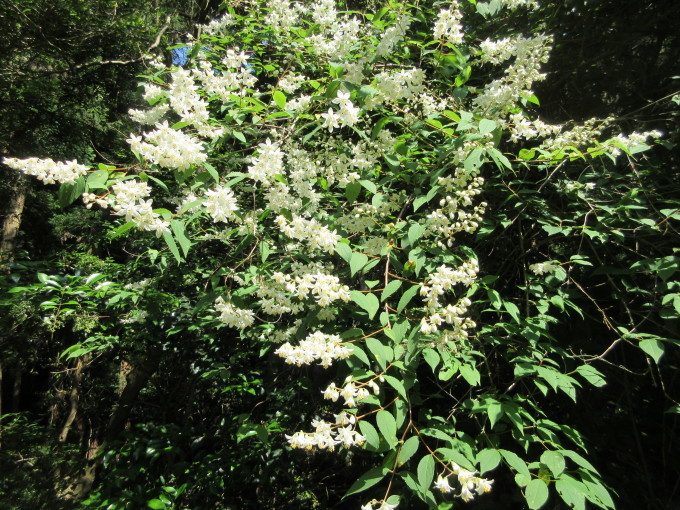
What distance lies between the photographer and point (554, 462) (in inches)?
55.9

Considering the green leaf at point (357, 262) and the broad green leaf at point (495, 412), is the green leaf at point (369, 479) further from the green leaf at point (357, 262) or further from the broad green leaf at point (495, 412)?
the green leaf at point (357, 262)

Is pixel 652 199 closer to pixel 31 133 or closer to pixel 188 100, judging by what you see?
pixel 188 100

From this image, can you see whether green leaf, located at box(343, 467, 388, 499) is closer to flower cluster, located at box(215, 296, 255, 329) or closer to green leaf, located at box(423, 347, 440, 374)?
green leaf, located at box(423, 347, 440, 374)

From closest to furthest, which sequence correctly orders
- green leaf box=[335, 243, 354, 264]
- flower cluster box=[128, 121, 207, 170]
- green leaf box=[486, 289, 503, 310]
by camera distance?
1. flower cluster box=[128, 121, 207, 170]
2. green leaf box=[335, 243, 354, 264]
3. green leaf box=[486, 289, 503, 310]

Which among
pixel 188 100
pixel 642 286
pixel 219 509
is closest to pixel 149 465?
pixel 219 509

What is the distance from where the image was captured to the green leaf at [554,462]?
138cm

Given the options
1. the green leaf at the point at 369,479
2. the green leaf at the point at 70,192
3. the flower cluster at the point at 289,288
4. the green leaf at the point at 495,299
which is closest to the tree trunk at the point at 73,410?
the flower cluster at the point at 289,288

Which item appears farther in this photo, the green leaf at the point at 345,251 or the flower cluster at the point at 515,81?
the flower cluster at the point at 515,81

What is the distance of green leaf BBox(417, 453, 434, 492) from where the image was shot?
50.3 inches

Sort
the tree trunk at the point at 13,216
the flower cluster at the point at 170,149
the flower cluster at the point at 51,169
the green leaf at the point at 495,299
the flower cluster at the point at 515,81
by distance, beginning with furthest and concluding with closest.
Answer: the tree trunk at the point at 13,216
the flower cluster at the point at 515,81
the green leaf at the point at 495,299
the flower cluster at the point at 170,149
the flower cluster at the point at 51,169

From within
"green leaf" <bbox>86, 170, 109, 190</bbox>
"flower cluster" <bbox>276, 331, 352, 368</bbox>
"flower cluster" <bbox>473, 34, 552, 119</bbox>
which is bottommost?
"flower cluster" <bbox>276, 331, 352, 368</bbox>

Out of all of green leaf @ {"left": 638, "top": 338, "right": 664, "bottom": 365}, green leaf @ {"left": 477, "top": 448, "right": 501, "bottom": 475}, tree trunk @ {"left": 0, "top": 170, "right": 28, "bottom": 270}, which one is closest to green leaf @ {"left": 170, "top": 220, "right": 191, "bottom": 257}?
green leaf @ {"left": 477, "top": 448, "right": 501, "bottom": 475}

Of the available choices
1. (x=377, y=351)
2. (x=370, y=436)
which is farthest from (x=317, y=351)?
(x=370, y=436)

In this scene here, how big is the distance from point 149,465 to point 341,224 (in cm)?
205
